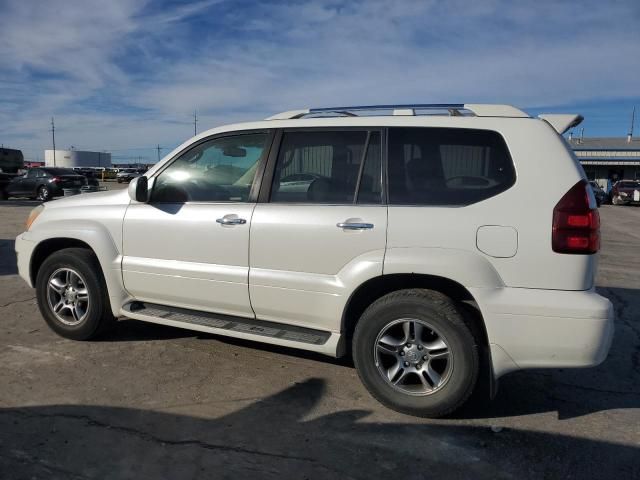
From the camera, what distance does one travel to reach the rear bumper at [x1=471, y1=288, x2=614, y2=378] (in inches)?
121

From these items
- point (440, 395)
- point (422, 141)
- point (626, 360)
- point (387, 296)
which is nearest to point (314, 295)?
point (387, 296)

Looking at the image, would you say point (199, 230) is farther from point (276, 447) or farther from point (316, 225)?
point (276, 447)

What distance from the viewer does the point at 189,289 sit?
413 centimetres

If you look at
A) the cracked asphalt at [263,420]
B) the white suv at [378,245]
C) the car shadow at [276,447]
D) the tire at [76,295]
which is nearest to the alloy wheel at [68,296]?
the tire at [76,295]

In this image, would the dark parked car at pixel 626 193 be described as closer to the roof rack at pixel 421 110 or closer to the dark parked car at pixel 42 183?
the dark parked car at pixel 42 183

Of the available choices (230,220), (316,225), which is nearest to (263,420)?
(316,225)

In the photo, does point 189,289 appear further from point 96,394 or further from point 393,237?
point 393,237

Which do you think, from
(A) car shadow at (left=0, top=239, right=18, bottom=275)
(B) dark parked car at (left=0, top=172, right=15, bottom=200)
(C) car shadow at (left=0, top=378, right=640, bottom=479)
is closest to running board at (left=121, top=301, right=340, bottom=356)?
(C) car shadow at (left=0, top=378, right=640, bottom=479)

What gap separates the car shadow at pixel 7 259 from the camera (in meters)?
7.70

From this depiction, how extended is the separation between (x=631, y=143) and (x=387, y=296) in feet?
168

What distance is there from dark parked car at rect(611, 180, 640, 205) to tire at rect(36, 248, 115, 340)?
32378mm

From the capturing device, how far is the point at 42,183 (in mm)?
23031

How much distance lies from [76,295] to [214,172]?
5.47 ft

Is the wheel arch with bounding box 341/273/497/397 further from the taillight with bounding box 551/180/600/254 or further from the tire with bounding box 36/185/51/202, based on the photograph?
the tire with bounding box 36/185/51/202
